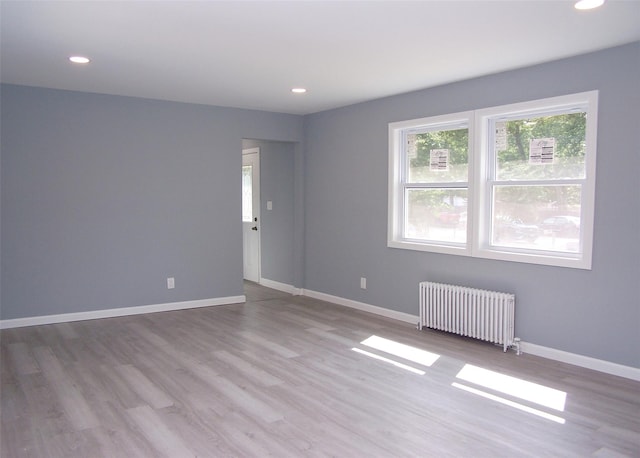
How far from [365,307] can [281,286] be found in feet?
5.55

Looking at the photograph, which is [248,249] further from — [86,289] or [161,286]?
[86,289]

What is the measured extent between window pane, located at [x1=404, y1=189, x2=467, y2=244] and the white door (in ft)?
9.35

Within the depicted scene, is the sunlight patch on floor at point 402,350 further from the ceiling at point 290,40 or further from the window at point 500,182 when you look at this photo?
the ceiling at point 290,40

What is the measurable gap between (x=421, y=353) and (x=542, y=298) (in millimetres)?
1103

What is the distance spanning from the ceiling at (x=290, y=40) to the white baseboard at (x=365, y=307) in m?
2.41

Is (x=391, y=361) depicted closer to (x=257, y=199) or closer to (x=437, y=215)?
(x=437, y=215)

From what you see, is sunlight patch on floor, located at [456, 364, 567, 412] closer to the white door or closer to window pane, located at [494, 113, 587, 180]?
window pane, located at [494, 113, 587, 180]

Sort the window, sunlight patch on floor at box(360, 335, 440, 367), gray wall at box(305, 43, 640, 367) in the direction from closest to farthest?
gray wall at box(305, 43, 640, 367) → the window → sunlight patch on floor at box(360, 335, 440, 367)

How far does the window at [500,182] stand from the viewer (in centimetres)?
380

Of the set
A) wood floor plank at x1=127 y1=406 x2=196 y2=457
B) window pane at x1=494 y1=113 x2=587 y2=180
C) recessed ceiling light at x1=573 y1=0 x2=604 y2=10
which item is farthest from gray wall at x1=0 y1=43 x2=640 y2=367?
wood floor plank at x1=127 y1=406 x2=196 y2=457

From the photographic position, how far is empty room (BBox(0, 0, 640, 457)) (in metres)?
2.82

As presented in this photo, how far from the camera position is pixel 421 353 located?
4.10 m

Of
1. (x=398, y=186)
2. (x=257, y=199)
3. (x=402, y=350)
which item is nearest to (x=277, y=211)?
(x=257, y=199)

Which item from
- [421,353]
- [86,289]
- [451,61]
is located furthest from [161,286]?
[451,61]
